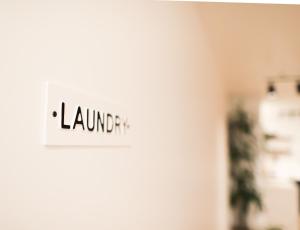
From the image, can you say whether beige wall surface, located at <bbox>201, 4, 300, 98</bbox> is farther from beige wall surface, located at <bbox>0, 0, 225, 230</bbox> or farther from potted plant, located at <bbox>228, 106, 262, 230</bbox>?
potted plant, located at <bbox>228, 106, 262, 230</bbox>

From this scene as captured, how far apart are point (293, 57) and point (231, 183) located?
9.05 feet

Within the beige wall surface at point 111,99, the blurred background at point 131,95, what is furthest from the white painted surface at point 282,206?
the beige wall surface at point 111,99

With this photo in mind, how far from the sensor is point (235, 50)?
384 cm

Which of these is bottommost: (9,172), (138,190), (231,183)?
(231,183)

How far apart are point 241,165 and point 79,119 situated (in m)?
5.28

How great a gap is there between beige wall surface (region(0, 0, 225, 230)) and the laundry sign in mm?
A: 29

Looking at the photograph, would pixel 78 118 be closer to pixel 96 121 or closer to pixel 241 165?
pixel 96 121

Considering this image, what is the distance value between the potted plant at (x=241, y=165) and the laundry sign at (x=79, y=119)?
4.86 meters

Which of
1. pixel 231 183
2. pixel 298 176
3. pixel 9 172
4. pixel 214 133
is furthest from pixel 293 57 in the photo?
pixel 9 172

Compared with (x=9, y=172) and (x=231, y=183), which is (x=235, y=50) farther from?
(x=9, y=172)

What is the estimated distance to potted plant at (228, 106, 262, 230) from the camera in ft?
18.5

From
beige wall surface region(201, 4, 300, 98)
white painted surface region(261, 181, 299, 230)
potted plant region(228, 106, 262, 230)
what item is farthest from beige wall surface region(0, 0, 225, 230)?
potted plant region(228, 106, 262, 230)

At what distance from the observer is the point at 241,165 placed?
230 inches

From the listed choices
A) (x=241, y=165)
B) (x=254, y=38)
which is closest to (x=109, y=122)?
(x=254, y=38)
